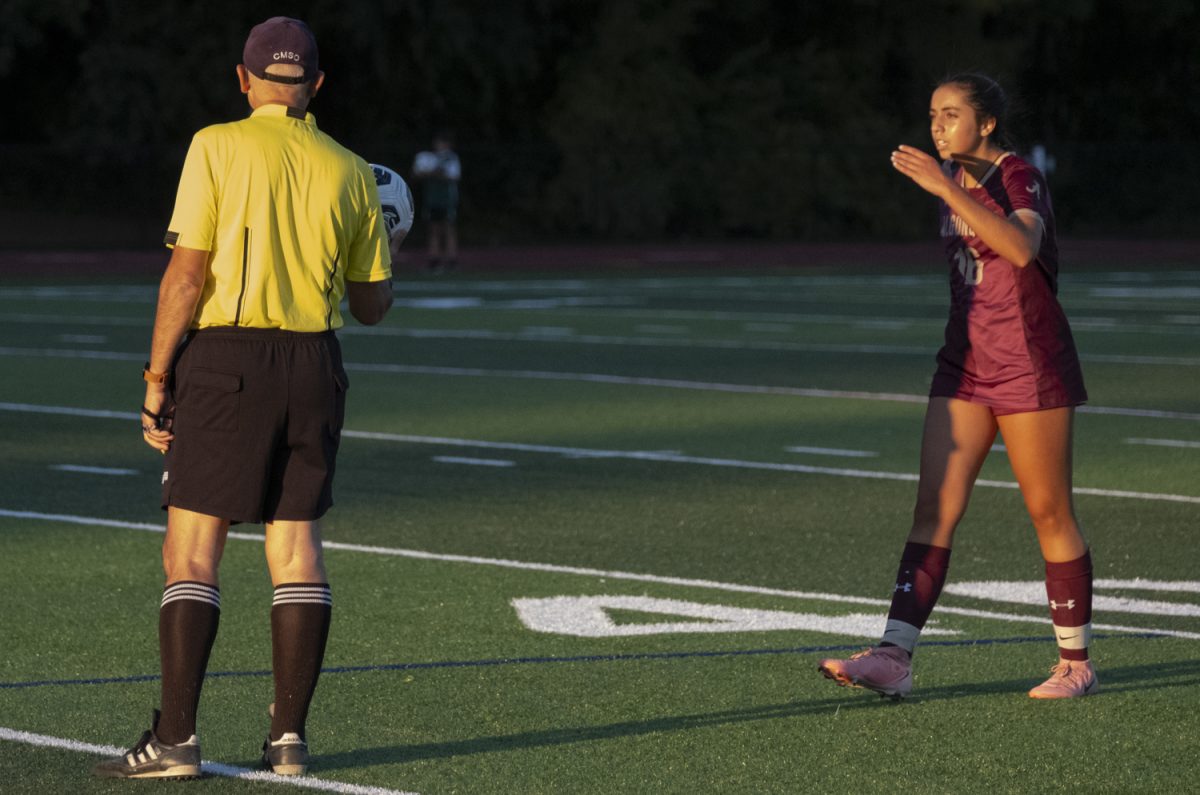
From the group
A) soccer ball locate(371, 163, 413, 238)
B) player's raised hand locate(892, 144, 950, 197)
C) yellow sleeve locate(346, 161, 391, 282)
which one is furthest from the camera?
soccer ball locate(371, 163, 413, 238)

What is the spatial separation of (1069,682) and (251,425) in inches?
107

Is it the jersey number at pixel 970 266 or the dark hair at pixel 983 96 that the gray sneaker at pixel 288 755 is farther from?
the dark hair at pixel 983 96

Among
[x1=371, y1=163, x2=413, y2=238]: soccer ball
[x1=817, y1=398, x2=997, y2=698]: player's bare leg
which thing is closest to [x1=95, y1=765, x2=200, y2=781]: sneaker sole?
[x1=371, y1=163, x2=413, y2=238]: soccer ball

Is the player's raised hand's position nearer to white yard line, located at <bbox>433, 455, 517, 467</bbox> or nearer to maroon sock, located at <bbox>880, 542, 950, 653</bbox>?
maroon sock, located at <bbox>880, 542, 950, 653</bbox>

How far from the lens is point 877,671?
6871 mm

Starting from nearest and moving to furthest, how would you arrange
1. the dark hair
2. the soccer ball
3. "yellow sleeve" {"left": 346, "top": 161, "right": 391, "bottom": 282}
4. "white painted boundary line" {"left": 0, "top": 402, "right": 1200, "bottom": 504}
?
"yellow sleeve" {"left": 346, "top": 161, "right": 391, "bottom": 282}
the soccer ball
the dark hair
"white painted boundary line" {"left": 0, "top": 402, "right": 1200, "bottom": 504}

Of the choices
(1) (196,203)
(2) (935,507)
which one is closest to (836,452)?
(2) (935,507)

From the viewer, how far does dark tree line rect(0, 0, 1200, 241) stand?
4684cm

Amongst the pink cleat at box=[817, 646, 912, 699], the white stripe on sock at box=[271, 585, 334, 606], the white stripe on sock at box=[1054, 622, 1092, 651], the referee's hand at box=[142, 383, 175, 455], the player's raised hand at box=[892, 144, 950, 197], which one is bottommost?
the pink cleat at box=[817, 646, 912, 699]

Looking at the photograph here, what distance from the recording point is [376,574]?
938 centimetres

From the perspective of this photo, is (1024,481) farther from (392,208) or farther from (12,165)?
(12,165)

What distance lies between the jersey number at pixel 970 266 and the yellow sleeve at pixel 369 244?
1.82 m

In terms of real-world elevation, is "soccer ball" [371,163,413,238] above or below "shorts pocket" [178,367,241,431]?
above

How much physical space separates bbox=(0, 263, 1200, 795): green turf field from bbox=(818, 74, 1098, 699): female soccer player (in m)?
0.22
